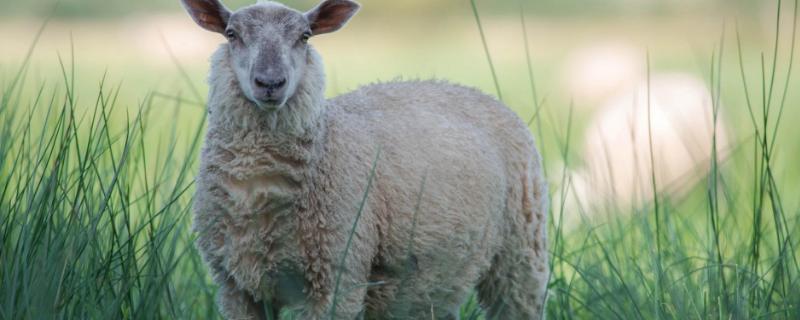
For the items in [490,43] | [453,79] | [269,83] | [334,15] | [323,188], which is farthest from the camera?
[490,43]

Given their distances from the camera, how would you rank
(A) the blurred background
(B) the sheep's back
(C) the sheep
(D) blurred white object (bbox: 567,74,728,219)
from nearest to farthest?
(C) the sheep < (B) the sheep's back < (D) blurred white object (bbox: 567,74,728,219) < (A) the blurred background

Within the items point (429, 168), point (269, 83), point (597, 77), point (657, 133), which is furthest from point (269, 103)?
point (597, 77)

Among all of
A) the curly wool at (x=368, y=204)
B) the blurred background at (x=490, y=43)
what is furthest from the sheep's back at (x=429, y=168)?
the blurred background at (x=490, y=43)

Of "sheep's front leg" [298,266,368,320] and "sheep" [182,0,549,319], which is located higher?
"sheep" [182,0,549,319]

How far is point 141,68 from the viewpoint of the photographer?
19.1m

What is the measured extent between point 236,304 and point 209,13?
93 cm

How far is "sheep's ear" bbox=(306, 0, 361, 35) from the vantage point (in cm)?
388

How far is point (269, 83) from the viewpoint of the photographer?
344 centimetres

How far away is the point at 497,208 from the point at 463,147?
0.27 meters

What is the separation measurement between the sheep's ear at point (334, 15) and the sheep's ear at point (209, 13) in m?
0.29

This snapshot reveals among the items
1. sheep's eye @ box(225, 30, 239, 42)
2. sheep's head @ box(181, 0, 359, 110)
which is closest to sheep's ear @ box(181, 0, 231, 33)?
sheep's head @ box(181, 0, 359, 110)

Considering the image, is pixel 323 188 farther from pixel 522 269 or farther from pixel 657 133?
pixel 657 133

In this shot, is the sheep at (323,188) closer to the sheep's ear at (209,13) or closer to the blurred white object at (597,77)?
the sheep's ear at (209,13)

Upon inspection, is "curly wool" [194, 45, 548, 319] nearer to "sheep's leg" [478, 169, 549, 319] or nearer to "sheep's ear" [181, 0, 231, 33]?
"sheep's leg" [478, 169, 549, 319]
